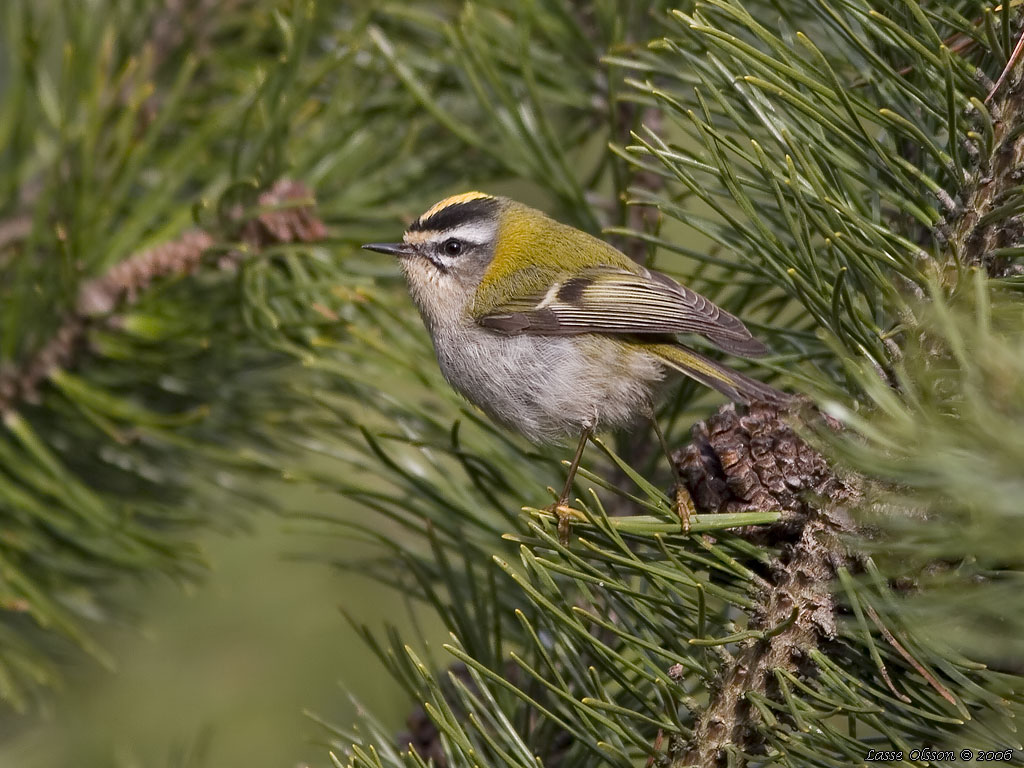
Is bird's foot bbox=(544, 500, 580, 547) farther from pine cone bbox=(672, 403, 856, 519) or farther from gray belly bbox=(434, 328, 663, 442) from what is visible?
gray belly bbox=(434, 328, 663, 442)

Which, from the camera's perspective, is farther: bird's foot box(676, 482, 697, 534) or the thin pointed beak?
the thin pointed beak

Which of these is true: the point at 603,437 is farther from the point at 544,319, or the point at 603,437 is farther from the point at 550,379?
the point at 544,319

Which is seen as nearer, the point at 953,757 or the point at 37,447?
the point at 953,757

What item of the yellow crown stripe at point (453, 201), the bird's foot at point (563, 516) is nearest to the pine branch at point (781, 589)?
the bird's foot at point (563, 516)

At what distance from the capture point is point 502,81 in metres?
1.79

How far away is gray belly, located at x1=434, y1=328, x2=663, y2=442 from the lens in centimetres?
204

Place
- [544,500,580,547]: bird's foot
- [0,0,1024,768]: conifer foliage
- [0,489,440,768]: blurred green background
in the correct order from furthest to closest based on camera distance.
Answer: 1. [0,489,440,768]: blurred green background
2. [544,500,580,547]: bird's foot
3. [0,0,1024,768]: conifer foliage

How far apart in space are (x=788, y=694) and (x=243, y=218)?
1140mm

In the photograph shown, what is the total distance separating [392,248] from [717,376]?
2.24 feet

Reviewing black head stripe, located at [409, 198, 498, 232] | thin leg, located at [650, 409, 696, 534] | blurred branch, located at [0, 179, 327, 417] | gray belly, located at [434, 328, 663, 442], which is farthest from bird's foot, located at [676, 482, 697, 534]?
black head stripe, located at [409, 198, 498, 232]

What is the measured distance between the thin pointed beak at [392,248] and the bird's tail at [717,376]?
0.54 metres

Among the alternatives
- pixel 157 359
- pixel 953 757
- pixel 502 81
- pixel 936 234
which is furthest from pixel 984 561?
pixel 157 359

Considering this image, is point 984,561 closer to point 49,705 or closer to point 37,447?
point 37,447

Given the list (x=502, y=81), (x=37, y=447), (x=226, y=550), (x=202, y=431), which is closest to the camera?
(x=37, y=447)
